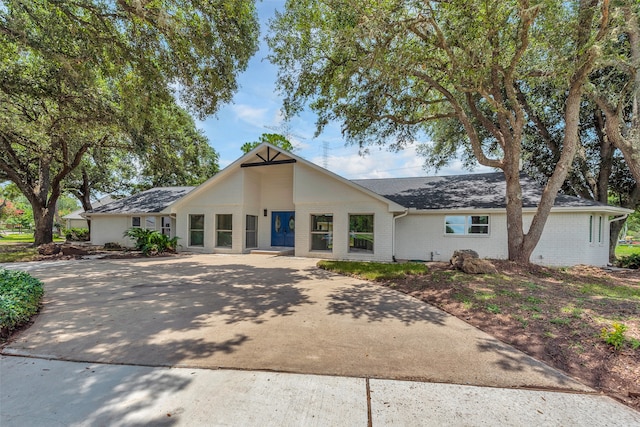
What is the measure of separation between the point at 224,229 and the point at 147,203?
756 cm

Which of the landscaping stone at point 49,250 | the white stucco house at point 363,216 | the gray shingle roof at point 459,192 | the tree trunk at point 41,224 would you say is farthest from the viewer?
the tree trunk at point 41,224

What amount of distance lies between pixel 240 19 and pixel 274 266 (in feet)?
25.5

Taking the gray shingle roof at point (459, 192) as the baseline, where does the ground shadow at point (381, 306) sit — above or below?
below

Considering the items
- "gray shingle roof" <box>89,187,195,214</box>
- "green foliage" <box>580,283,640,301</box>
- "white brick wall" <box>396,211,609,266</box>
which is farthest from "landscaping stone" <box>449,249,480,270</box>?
"gray shingle roof" <box>89,187,195,214</box>

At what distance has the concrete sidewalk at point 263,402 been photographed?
252 cm

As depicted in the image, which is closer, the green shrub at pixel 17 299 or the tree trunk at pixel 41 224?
the green shrub at pixel 17 299

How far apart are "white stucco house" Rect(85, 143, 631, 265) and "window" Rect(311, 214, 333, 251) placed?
0.15 ft

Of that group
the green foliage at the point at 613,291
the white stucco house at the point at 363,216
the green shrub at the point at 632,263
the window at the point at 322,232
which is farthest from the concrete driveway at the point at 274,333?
the green shrub at the point at 632,263

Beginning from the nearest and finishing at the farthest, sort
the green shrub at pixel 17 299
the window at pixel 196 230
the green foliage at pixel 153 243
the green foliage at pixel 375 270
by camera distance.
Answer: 1. the green shrub at pixel 17 299
2. the green foliage at pixel 375 270
3. the green foliage at pixel 153 243
4. the window at pixel 196 230

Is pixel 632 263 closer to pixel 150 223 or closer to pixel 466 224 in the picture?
pixel 466 224

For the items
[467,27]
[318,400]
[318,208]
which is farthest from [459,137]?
[318,400]

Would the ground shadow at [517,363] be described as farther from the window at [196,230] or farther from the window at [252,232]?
the window at [196,230]

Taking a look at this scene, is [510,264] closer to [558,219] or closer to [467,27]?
[558,219]

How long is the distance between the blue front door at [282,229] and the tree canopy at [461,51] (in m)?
6.12
